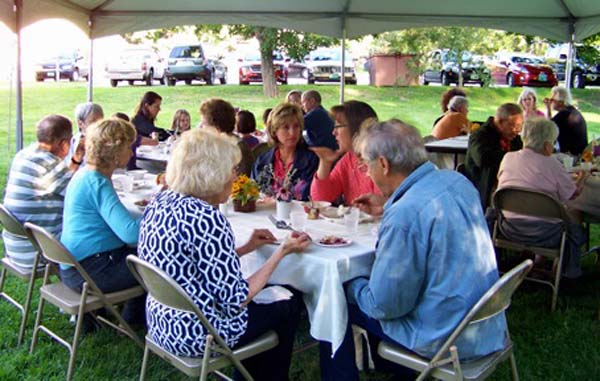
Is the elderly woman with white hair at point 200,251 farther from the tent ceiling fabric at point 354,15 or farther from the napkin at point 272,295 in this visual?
the tent ceiling fabric at point 354,15

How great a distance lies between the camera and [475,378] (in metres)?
2.28

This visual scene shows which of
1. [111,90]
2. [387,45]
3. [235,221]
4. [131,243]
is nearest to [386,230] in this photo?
[235,221]

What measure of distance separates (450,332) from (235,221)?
1374mm

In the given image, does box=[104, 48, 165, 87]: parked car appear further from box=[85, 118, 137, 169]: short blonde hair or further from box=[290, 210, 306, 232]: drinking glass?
box=[290, 210, 306, 232]: drinking glass

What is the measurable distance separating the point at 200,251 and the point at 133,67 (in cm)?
1870

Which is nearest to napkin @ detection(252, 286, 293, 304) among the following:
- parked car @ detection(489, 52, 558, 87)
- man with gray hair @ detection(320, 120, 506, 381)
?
man with gray hair @ detection(320, 120, 506, 381)

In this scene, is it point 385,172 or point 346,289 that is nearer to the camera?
point 385,172

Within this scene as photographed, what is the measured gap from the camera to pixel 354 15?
8.52 metres

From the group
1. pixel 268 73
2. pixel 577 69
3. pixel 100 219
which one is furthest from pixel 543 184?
pixel 577 69

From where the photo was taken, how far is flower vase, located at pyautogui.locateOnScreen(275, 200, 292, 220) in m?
3.23

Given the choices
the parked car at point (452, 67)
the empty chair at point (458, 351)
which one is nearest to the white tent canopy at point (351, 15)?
the empty chair at point (458, 351)

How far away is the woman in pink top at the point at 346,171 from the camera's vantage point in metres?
3.70

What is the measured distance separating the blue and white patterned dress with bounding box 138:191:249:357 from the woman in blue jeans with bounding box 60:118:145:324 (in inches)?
27.2

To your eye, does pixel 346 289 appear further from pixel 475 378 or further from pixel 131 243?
pixel 131 243
